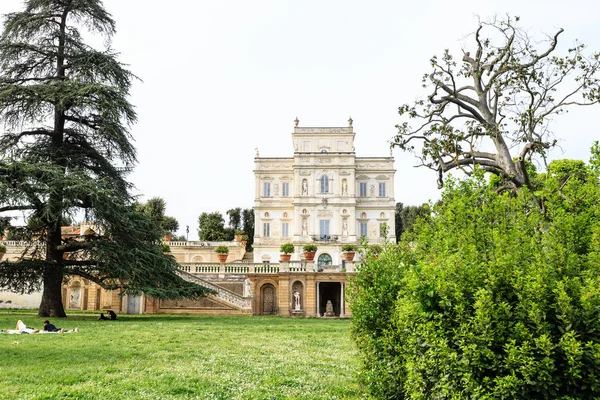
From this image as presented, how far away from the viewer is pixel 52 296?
763 inches

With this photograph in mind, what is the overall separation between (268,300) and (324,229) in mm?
26258

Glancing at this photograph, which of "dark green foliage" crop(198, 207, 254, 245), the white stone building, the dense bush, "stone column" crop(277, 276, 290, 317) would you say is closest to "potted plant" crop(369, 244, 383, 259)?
the dense bush

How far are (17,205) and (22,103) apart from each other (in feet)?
12.6

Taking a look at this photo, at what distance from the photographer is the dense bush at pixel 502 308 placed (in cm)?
328

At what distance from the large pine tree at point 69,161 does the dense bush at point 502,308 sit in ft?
50.5

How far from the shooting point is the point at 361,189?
52000 millimetres

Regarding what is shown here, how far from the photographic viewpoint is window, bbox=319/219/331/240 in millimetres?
50438

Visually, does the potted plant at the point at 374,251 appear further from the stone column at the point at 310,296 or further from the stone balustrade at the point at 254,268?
the stone balustrade at the point at 254,268

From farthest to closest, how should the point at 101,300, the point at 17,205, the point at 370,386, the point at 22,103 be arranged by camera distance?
the point at 101,300 < the point at 22,103 < the point at 17,205 < the point at 370,386

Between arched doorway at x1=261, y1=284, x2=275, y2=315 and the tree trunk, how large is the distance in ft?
27.9

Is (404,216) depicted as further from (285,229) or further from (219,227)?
(219,227)

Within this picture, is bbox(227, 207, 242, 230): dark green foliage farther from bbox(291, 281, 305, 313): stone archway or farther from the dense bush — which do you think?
the dense bush

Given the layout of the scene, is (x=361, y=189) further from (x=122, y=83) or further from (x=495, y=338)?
(x=495, y=338)

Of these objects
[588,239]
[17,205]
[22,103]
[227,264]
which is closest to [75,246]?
[17,205]
